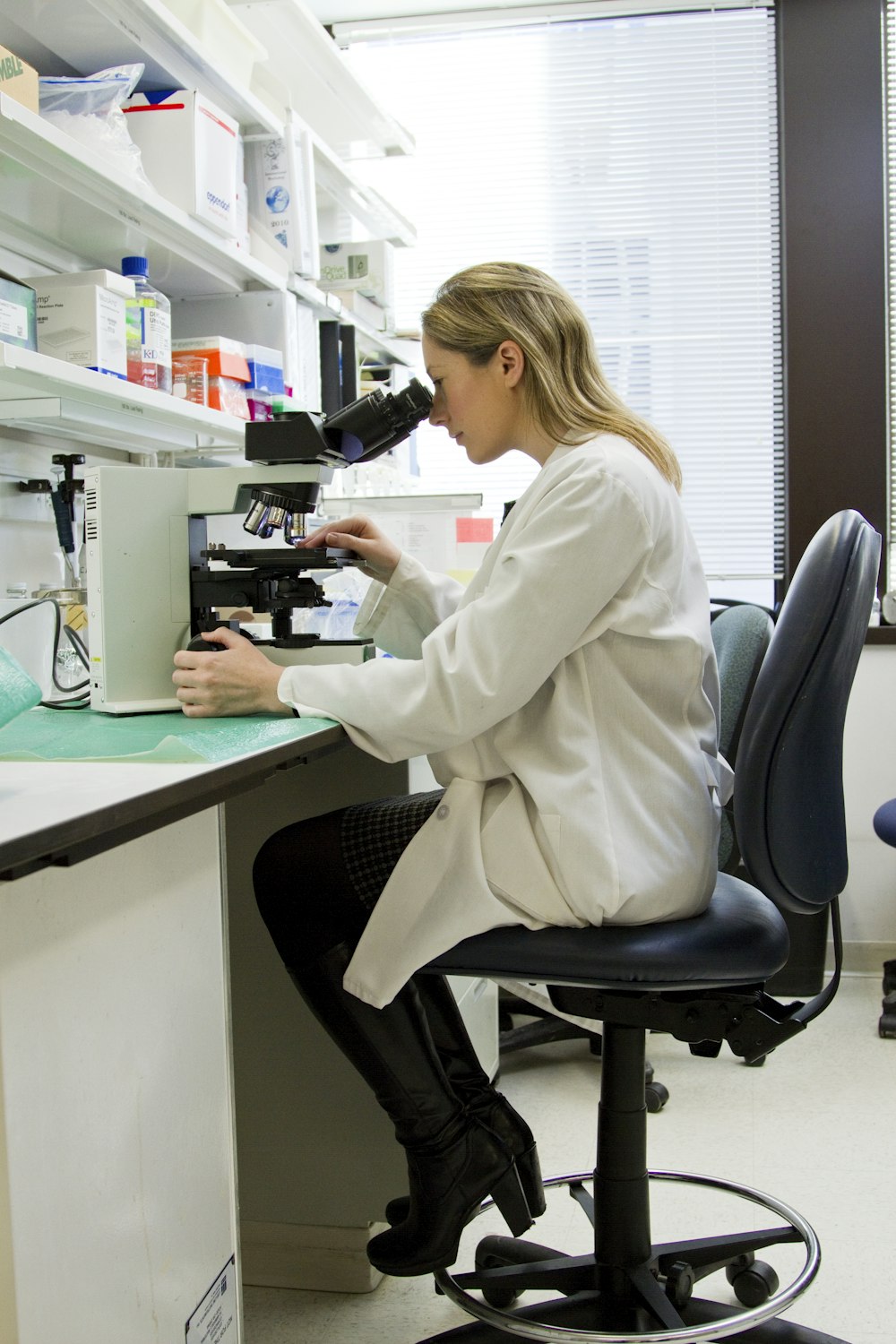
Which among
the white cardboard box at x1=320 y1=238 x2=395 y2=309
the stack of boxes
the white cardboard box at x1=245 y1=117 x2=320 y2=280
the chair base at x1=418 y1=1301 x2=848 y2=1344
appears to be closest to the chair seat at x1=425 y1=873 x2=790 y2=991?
the chair base at x1=418 y1=1301 x2=848 y2=1344

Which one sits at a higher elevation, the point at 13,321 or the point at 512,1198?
the point at 13,321

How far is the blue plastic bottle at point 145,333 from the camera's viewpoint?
5.94ft

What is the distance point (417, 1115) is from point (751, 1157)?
3.15ft

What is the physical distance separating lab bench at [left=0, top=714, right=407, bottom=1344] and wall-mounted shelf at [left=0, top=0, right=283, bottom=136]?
1221mm

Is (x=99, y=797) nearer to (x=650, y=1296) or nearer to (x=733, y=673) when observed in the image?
(x=650, y=1296)

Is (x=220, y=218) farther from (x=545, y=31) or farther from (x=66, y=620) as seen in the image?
(x=545, y=31)

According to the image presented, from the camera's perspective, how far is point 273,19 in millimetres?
2262

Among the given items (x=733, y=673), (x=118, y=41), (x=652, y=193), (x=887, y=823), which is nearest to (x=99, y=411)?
(x=118, y=41)

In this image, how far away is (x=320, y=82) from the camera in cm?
254

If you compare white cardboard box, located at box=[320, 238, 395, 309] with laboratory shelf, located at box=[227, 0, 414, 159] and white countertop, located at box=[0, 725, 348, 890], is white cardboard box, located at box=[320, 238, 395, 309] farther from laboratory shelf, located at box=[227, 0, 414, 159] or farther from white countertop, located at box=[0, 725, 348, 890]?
white countertop, located at box=[0, 725, 348, 890]

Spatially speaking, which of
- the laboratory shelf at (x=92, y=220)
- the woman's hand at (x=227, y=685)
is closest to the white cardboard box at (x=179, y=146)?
the laboratory shelf at (x=92, y=220)

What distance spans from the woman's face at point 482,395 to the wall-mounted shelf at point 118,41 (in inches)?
31.3

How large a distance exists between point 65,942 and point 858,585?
81 centimetres

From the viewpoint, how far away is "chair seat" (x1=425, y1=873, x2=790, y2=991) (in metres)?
1.12
